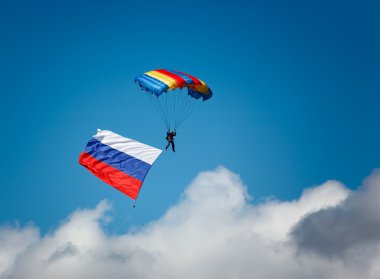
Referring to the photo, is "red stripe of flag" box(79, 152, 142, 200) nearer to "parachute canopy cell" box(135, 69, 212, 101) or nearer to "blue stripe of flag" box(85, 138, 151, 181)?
"blue stripe of flag" box(85, 138, 151, 181)

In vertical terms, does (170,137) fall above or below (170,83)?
below

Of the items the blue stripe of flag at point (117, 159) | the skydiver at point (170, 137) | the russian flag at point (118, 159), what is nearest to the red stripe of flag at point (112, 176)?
the russian flag at point (118, 159)

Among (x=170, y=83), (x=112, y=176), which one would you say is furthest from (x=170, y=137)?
(x=112, y=176)

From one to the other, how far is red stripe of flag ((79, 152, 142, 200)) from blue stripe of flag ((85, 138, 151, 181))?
31cm

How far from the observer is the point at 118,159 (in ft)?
124

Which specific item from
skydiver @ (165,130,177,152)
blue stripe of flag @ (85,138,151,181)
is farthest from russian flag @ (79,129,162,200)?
skydiver @ (165,130,177,152)

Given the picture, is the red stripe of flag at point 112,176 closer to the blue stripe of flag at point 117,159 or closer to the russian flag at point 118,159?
the russian flag at point 118,159

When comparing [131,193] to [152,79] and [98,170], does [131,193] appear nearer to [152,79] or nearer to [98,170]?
[98,170]

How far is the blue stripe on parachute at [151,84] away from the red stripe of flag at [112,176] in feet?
21.4

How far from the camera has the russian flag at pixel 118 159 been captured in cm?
3597

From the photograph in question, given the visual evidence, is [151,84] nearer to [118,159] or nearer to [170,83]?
[170,83]

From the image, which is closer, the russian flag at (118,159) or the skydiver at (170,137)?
the russian flag at (118,159)

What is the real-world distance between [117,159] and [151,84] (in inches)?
245

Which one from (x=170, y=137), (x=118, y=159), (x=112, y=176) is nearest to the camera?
(x=112, y=176)
